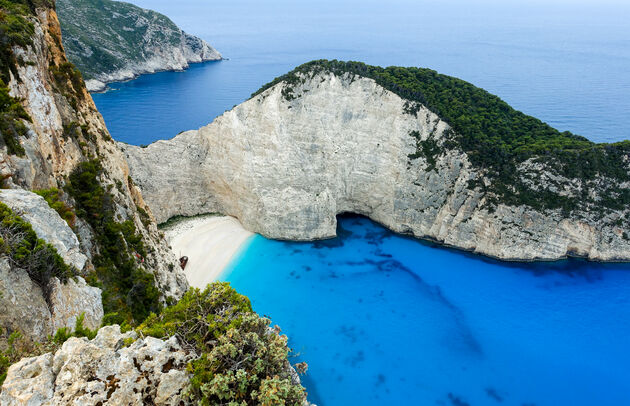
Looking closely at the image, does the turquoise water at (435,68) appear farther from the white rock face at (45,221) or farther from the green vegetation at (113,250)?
the white rock face at (45,221)

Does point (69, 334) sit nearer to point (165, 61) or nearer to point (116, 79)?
point (116, 79)

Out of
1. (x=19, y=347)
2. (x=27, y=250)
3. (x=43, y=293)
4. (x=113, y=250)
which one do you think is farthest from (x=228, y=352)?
(x=113, y=250)

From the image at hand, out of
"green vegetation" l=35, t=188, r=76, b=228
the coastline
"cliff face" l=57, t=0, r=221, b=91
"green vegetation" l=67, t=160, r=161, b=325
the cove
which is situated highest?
"cliff face" l=57, t=0, r=221, b=91

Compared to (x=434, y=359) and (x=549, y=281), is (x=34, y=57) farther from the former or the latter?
(x=549, y=281)

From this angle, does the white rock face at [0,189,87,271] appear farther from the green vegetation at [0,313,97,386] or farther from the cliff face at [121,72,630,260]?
the cliff face at [121,72,630,260]

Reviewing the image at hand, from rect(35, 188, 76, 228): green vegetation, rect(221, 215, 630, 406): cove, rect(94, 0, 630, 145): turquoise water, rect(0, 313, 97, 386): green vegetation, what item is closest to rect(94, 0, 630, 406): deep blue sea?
rect(221, 215, 630, 406): cove

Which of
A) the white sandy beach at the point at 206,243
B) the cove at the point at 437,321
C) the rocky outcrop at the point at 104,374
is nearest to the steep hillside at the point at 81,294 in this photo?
the rocky outcrop at the point at 104,374

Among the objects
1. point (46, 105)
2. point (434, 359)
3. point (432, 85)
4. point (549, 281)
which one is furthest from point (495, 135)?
point (46, 105)
